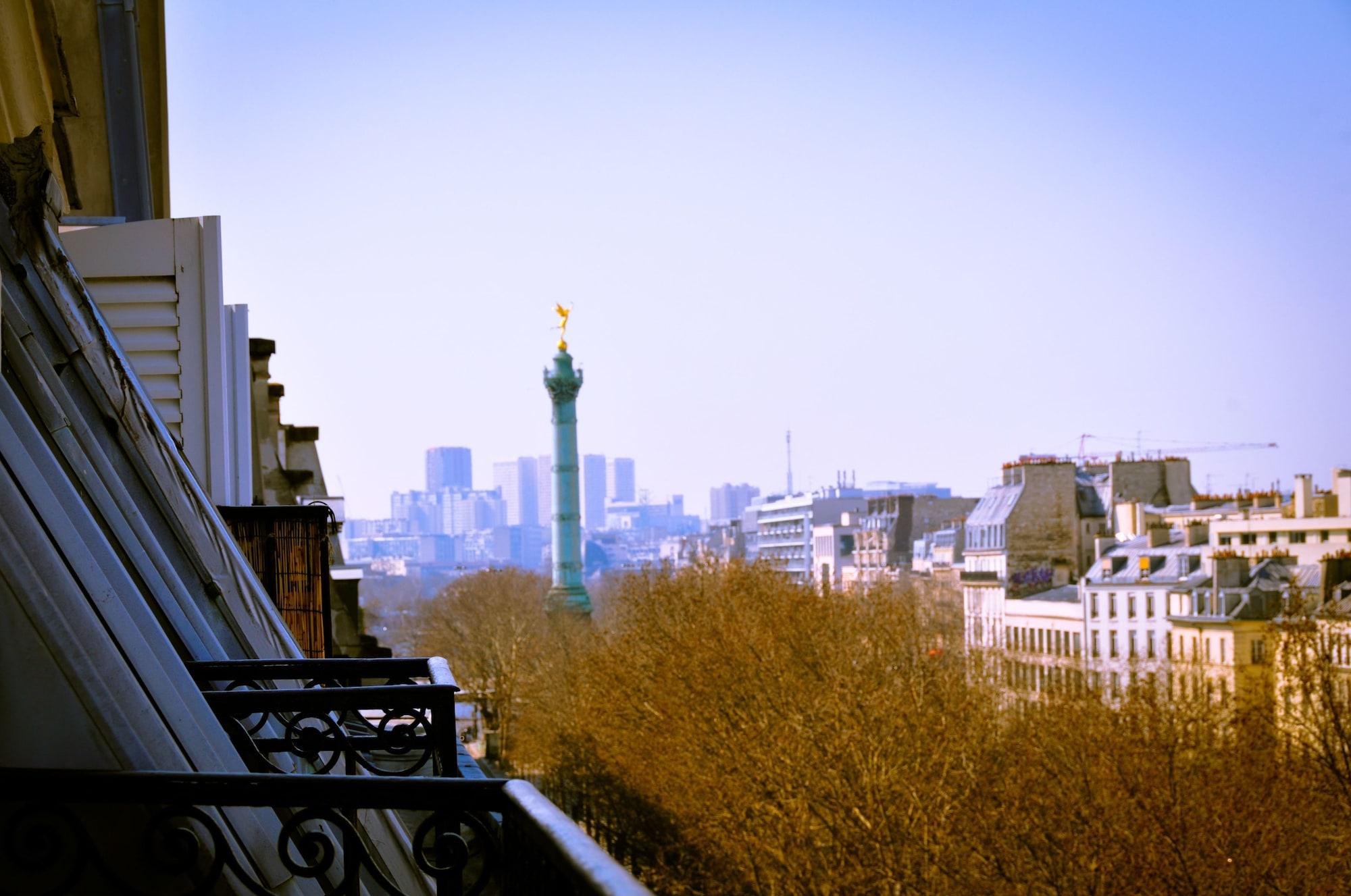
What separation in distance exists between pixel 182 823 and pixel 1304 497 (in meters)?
55.6

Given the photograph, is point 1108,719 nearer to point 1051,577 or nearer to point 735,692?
point 735,692

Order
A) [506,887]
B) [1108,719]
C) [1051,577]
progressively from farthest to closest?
[1051,577]
[1108,719]
[506,887]

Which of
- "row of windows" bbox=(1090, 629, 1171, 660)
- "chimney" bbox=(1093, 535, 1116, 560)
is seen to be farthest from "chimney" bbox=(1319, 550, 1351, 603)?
"chimney" bbox=(1093, 535, 1116, 560)

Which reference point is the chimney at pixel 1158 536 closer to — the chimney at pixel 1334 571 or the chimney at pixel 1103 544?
the chimney at pixel 1103 544

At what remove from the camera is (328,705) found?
3.98m

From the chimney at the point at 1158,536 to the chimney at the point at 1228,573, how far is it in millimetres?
9772

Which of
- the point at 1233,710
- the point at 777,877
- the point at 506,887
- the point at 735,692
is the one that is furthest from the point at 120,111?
the point at 1233,710

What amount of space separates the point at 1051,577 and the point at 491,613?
25704 mm

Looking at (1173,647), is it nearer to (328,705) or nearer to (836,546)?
(328,705)

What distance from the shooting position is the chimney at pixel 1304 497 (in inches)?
2119

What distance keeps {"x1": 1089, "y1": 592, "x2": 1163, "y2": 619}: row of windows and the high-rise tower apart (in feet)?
80.7

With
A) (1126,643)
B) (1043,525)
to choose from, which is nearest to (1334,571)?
(1126,643)

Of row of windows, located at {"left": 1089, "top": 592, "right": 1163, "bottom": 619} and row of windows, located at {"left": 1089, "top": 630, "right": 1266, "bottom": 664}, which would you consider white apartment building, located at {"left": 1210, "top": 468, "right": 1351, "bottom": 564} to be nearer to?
row of windows, located at {"left": 1089, "top": 592, "right": 1163, "bottom": 619}

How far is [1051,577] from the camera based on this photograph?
71.2 m
